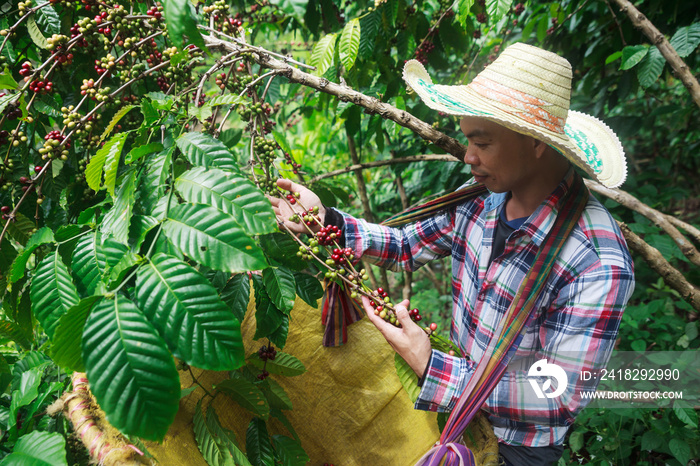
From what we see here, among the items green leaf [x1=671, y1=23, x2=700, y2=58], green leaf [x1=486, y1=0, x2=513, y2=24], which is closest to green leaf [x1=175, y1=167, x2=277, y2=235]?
green leaf [x1=486, y1=0, x2=513, y2=24]

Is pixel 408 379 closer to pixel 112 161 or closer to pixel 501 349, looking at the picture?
pixel 501 349

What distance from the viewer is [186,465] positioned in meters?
1.14

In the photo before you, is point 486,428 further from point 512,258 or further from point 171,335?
point 171,335

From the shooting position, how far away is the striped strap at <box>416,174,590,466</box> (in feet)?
3.29

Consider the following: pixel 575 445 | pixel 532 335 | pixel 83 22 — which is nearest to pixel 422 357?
pixel 532 335

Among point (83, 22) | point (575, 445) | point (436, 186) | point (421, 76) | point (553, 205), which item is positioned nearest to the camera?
point (83, 22)

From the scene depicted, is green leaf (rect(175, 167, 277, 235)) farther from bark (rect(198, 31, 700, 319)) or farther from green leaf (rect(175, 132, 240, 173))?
bark (rect(198, 31, 700, 319))

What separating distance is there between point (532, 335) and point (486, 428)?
30cm

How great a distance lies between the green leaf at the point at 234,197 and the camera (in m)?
0.71

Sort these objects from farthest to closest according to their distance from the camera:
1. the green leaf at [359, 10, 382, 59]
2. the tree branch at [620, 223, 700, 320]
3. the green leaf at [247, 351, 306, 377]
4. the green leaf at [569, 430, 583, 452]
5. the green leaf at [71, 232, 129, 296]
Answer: the green leaf at [569, 430, 583, 452]
the green leaf at [359, 10, 382, 59]
the tree branch at [620, 223, 700, 320]
the green leaf at [247, 351, 306, 377]
the green leaf at [71, 232, 129, 296]

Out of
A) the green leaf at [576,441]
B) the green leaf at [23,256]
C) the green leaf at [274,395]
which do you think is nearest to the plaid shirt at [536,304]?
the green leaf at [274,395]

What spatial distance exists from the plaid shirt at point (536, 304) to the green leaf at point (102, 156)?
0.78 meters

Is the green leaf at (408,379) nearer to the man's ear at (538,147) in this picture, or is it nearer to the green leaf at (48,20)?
the man's ear at (538,147)

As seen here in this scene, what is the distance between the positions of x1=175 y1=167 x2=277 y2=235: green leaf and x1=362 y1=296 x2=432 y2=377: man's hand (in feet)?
1.41
